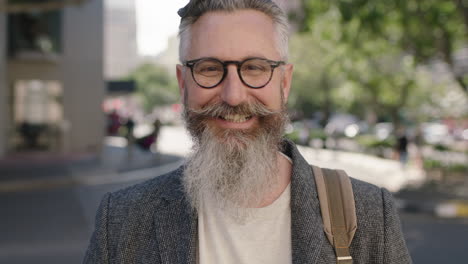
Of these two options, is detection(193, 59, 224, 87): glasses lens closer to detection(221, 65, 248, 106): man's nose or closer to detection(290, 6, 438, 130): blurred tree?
detection(221, 65, 248, 106): man's nose

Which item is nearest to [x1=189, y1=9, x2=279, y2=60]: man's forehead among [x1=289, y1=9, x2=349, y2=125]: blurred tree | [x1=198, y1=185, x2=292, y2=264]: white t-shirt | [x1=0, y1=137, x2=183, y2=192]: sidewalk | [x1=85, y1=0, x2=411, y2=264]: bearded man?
[x1=85, y1=0, x2=411, y2=264]: bearded man

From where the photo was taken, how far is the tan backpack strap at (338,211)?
1.52 m

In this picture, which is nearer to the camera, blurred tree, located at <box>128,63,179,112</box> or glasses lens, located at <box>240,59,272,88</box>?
glasses lens, located at <box>240,59,272,88</box>

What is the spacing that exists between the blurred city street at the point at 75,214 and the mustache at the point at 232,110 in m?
0.30

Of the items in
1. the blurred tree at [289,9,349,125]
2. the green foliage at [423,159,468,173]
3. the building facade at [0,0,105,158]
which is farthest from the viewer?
the blurred tree at [289,9,349,125]

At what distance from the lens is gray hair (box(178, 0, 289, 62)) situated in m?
1.62

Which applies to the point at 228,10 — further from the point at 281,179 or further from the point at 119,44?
the point at 119,44

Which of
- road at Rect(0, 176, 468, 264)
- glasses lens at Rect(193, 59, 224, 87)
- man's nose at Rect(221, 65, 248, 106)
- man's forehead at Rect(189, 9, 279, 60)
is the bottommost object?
road at Rect(0, 176, 468, 264)

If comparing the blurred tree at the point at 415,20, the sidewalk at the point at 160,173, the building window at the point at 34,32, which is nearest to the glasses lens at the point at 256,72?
the sidewalk at the point at 160,173

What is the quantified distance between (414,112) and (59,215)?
2552 cm

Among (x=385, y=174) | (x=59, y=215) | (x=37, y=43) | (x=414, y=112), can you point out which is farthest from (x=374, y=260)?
(x=414, y=112)

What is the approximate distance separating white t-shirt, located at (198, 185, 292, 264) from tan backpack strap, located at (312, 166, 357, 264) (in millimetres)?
125

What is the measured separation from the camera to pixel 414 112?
99.6 feet

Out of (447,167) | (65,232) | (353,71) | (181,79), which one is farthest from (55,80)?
(181,79)
